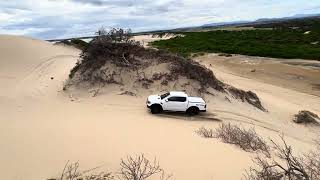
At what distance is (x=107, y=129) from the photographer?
60.9ft

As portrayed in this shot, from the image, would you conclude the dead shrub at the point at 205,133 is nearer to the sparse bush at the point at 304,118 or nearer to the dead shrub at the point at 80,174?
the dead shrub at the point at 80,174

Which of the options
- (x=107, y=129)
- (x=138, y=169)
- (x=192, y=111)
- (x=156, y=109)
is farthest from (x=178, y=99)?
(x=138, y=169)

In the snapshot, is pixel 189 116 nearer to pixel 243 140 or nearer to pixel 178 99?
pixel 178 99

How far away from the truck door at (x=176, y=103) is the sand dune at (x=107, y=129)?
517mm

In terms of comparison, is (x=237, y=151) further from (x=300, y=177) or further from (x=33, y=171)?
(x=33, y=171)

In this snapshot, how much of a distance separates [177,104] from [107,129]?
6062 mm

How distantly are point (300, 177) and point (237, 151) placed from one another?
4.93m

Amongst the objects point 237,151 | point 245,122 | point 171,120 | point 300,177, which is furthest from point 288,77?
point 300,177

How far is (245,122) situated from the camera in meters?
24.4

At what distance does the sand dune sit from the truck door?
0.52 metres

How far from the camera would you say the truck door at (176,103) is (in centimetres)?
2366

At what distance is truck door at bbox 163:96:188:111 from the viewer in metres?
23.7

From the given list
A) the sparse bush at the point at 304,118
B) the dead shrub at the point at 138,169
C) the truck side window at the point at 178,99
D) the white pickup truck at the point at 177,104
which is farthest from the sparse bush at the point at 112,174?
the sparse bush at the point at 304,118

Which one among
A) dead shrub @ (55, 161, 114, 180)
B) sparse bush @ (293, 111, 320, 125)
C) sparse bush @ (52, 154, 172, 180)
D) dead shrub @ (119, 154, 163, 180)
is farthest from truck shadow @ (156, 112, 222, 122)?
dead shrub @ (55, 161, 114, 180)
